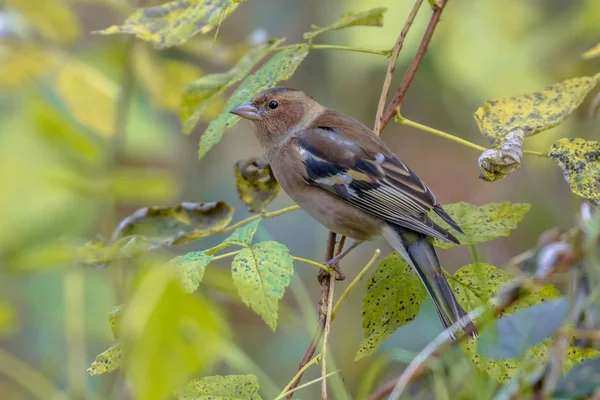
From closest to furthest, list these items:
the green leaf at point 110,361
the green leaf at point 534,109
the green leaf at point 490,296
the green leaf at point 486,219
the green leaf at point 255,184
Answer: the green leaf at point 490,296 < the green leaf at point 110,361 < the green leaf at point 486,219 < the green leaf at point 534,109 < the green leaf at point 255,184

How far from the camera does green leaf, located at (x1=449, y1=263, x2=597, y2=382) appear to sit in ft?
5.46

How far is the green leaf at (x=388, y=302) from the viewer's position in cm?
192

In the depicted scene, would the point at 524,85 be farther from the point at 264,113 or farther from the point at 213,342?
the point at 213,342

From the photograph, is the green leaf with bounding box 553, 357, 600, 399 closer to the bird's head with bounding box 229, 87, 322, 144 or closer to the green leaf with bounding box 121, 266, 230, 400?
the green leaf with bounding box 121, 266, 230, 400

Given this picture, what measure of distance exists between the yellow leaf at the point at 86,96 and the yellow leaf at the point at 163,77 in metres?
0.21

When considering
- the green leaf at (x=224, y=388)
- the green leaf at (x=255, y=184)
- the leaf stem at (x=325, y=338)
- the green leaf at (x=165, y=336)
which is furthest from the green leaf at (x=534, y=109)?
the green leaf at (x=165, y=336)

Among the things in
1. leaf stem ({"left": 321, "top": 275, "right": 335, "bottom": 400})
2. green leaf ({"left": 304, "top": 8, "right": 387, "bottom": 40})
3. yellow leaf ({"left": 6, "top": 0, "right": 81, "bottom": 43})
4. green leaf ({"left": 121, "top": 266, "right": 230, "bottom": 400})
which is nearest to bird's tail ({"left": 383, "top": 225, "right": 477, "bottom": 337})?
leaf stem ({"left": 321, "top": 275, "right": 335, "bottom": 400})

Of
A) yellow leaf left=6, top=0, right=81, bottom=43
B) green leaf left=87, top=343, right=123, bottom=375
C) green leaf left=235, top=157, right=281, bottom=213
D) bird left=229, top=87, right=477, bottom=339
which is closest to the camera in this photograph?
green leaf left=87, top=343, right=123, bottom=375

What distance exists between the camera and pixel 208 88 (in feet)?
8.27

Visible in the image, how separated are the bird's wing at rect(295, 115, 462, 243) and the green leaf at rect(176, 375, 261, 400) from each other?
4.36ft

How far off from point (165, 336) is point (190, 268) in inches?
30.5

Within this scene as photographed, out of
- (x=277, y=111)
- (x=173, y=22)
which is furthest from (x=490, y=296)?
(x=277, y=111)

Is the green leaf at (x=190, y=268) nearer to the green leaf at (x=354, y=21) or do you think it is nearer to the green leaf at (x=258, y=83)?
the green leaf at (x=258, y=83)

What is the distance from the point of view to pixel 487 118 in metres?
2.28
